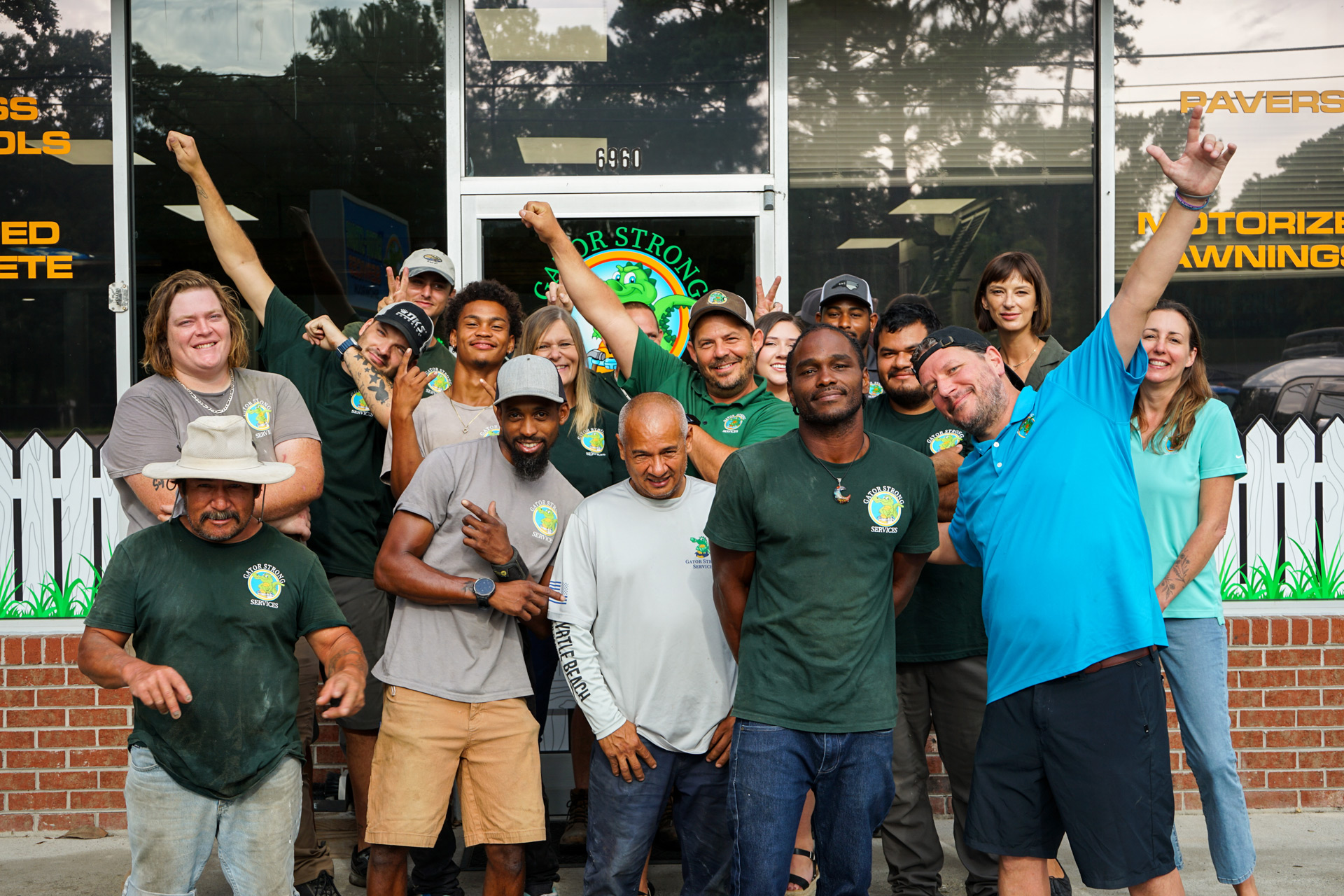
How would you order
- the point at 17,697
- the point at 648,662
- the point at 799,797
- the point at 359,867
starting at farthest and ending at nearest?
the point at 17,697 < the point at 359,867 < the point at 648,662 < the point at 799,797

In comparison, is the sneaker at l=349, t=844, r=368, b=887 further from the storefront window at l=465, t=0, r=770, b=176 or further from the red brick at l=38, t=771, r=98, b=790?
the storefront window at l=465, t=0, r=770, b=176

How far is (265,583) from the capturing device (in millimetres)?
3250

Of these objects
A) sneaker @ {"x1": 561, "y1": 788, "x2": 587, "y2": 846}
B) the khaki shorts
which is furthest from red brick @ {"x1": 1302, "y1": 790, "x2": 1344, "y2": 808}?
the khaki shorts

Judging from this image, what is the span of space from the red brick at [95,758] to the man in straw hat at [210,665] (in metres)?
2.31

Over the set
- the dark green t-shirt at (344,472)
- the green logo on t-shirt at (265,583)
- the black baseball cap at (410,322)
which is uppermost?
the black baseball cap at (410,322)

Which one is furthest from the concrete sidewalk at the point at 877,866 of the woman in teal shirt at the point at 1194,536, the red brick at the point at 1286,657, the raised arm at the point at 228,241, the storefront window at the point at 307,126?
the storefront window at the point at 307,126

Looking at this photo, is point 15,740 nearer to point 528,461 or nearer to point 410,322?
point 410,322

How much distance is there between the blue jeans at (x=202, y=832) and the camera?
316cm

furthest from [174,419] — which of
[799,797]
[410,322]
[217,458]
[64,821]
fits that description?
[64,821]

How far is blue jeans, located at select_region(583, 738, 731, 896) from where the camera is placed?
351cm

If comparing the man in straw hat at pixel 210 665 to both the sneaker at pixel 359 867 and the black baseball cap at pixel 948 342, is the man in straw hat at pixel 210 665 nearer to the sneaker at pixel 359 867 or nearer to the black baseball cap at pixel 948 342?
the sneaker at pixel 359 867

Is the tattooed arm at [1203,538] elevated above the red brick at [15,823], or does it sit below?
above

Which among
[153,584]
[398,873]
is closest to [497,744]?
[398,873]

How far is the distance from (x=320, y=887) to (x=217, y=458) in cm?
204
